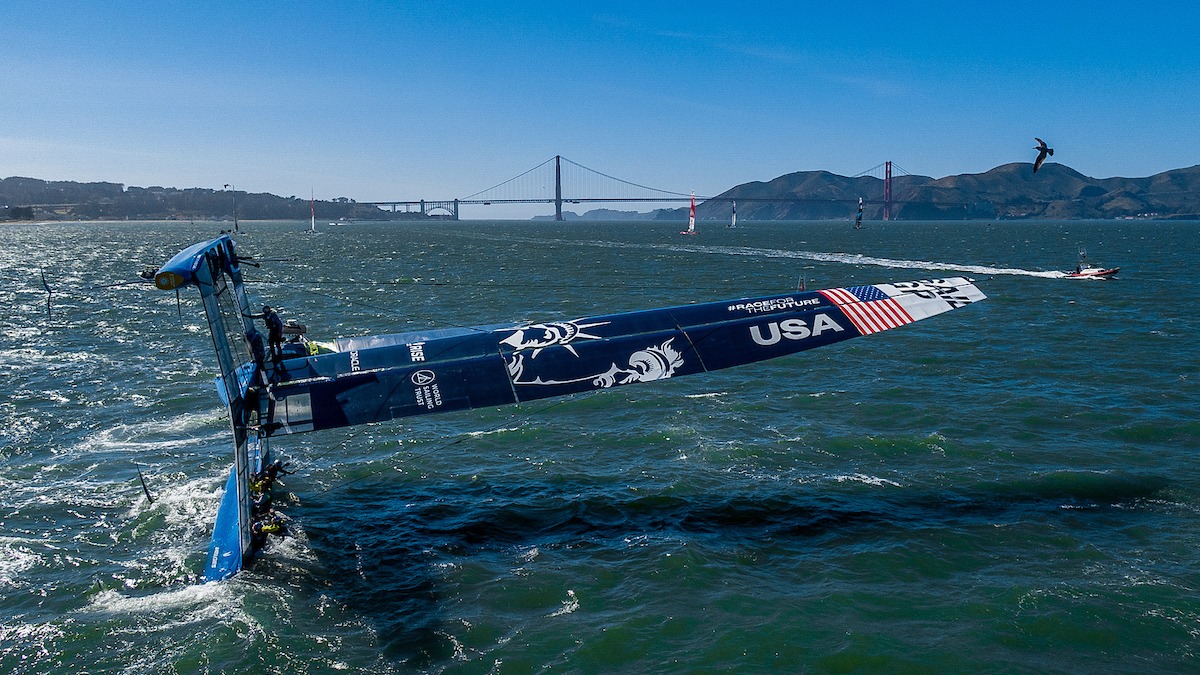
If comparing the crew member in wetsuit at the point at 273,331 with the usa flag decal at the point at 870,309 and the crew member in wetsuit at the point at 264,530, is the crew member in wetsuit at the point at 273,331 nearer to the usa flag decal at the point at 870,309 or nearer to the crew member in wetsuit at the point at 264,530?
the crew member in wetsuit at the point at 264,530

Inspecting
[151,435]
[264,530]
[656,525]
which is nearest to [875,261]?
[656,525]

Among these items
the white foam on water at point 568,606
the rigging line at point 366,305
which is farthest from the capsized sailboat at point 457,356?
the rigging line at point 366,305

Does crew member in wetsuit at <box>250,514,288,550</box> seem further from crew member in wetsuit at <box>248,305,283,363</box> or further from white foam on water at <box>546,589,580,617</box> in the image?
white foam on water at <box>546,589,580,617</box>

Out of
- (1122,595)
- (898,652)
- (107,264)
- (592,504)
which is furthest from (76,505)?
(107,264)

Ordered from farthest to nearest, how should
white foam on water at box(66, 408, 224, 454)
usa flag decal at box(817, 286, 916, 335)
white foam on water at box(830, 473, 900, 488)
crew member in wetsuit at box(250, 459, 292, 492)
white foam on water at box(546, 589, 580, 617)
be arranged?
1. white foam on water at box(66, 408, 224, 454)
2. white foam on water at box(830, 473, 900, 488)
3. usa flag decal at box(817, 286, 916, 335)
4. crew member in wetsuit at box(250, 459, 292, 492)
5. white foam on water at box(546, 589, 580, 617)

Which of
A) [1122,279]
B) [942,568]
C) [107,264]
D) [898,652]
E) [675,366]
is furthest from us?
[107,264]

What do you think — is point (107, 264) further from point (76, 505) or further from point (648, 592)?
point (648, 592)

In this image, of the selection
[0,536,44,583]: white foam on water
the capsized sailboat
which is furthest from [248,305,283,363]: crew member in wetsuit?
[0,536,44,583]: white foam on water
